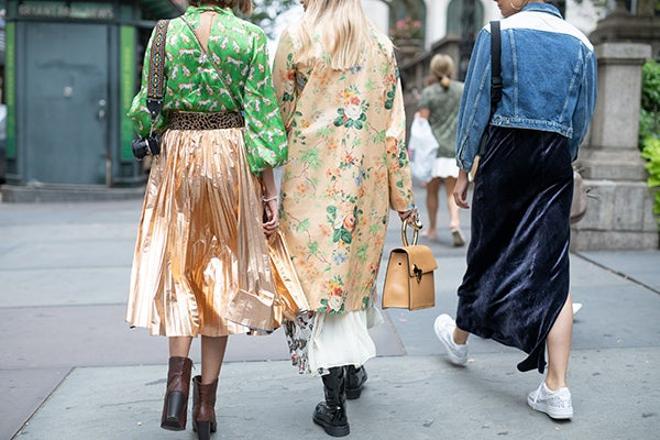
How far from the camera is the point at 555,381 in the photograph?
377 cm

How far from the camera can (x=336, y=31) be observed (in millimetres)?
3502

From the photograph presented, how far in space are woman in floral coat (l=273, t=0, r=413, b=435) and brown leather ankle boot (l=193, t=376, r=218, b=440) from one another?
40cm

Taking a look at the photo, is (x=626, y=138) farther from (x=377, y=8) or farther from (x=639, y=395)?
(x=377, y=8)

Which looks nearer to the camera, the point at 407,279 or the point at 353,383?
the point at 407,279

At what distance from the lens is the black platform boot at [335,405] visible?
11.9ft

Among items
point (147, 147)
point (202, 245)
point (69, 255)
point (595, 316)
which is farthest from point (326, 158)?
point (69, 255)

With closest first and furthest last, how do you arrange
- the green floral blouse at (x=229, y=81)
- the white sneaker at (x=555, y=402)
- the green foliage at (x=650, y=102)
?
the green floral blouse at (x=229, y=81)
the white sneaker at (x=555, y=402)
the green foliage at (x=650, y=102)

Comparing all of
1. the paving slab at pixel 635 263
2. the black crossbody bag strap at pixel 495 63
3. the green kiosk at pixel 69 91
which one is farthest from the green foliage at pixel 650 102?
the green kiosk at pixel 69 91

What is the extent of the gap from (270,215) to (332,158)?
0.33 meters

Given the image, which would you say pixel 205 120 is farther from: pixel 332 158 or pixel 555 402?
pixel 555 402

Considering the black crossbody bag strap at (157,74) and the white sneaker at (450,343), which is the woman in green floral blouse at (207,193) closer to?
the black crossbody bag strap at (157,74)

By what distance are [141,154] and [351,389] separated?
56.5 inches

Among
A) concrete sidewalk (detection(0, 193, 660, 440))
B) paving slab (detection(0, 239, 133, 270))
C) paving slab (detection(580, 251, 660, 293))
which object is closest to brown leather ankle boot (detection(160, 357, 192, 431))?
concrete sidewalk (detection(0, 193, 660, 440))

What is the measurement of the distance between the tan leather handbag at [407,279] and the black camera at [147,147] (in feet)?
3.52
